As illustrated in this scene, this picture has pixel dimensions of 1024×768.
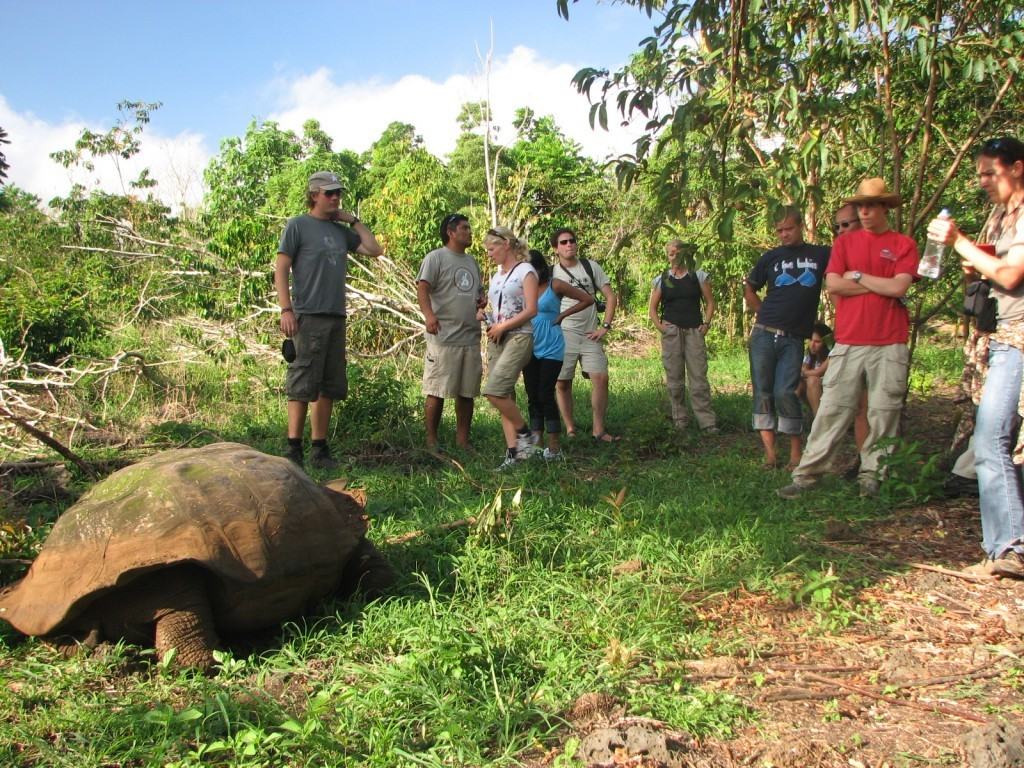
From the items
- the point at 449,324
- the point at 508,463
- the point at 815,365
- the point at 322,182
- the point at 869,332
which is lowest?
the point at 508,463

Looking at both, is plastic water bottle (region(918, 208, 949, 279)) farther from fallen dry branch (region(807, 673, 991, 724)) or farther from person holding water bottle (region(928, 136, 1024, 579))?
fallen dry branch (region(807, 673, 991, 724))

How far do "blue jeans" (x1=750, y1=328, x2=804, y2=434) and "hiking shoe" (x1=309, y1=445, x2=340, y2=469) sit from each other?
309 cm

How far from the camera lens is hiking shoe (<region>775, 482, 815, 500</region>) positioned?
17.2ft

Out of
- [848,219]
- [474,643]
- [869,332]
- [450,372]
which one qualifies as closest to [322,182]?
[450,372]

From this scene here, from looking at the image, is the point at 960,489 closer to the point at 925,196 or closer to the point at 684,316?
the point at 684,316

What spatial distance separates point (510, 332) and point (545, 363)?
505mm

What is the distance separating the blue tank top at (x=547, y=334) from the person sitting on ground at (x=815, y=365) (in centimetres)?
185

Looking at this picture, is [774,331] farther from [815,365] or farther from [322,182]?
[322,182]

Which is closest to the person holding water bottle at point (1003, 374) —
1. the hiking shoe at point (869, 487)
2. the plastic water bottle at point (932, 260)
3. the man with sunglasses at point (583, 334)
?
the plastic water bottle at point (932, 260)

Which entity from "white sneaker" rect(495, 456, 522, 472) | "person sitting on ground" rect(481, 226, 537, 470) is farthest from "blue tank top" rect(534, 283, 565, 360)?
"white sneaker" rect(495, 456, 522, 472)

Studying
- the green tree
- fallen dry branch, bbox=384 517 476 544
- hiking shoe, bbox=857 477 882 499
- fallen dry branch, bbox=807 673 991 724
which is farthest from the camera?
the green tree

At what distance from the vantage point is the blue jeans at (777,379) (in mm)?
5891

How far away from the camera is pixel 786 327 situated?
231 inches

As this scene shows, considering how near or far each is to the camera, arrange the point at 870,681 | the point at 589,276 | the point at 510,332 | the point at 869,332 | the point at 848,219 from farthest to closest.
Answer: the point at 589,276 → the point at 510,332 → the point at 848,219 → the point at 869,332 → the point at 870,681
